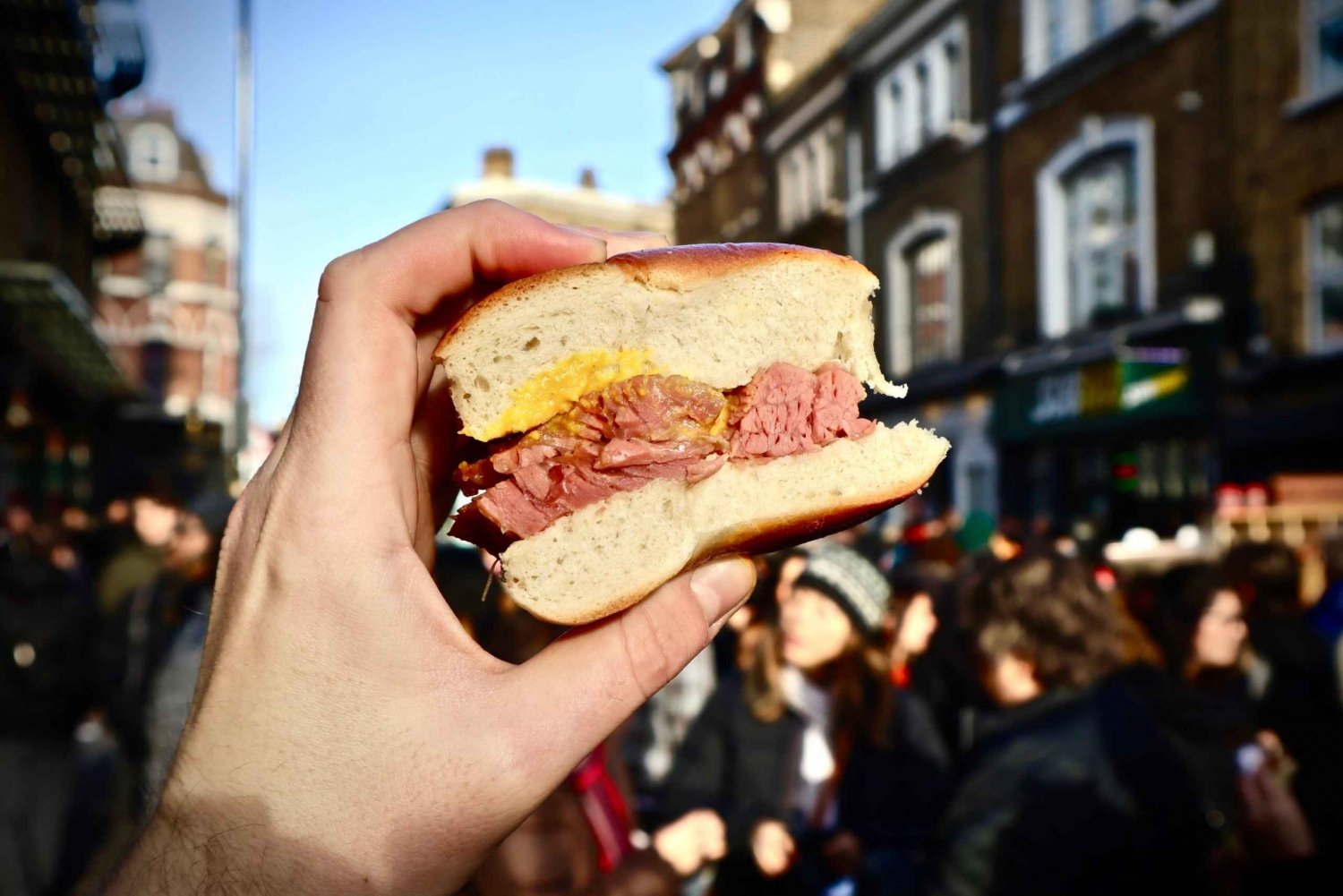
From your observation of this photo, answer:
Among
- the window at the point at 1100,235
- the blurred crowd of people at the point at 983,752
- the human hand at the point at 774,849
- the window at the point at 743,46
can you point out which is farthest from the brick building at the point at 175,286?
the human hand at the point at 774,849

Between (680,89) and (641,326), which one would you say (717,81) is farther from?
(641,326)

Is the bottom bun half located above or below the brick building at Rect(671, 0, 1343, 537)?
below

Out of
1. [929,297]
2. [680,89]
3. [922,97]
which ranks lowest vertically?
[929,297]

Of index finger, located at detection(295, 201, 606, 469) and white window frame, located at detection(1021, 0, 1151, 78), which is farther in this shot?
white window frame, located at detection(1021, 0, 1151, 78)

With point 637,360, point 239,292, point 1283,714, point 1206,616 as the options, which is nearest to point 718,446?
point 637,360

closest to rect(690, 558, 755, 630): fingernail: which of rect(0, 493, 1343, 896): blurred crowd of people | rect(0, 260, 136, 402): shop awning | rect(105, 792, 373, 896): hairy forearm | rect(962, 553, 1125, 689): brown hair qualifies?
rect(105, 792, 373, 896): hairy forearm

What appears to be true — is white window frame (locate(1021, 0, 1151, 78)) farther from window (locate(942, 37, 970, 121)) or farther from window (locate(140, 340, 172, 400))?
window (locate(140, 340, 172, 400))

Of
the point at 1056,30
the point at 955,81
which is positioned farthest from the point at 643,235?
the point at 955,81

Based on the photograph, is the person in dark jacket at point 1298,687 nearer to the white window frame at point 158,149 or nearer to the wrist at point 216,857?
the wrist at point 216,857
